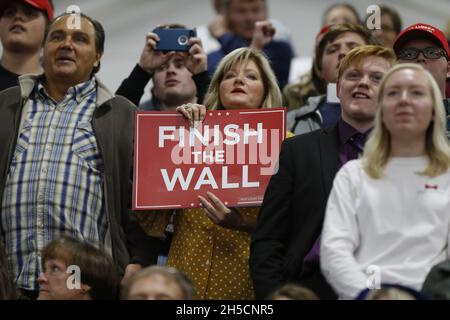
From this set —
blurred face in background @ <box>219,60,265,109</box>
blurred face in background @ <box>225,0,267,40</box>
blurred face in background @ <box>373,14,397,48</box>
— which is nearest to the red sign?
blurred face in background @ <box>219,60,265,109</box>

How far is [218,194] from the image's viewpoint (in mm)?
6836

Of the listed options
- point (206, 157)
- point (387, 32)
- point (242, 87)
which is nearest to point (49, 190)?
point (206, 157)

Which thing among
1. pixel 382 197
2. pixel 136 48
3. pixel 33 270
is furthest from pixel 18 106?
pixel 136 48

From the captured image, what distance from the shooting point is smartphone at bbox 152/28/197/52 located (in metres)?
7.66

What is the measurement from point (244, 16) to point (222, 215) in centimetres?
326

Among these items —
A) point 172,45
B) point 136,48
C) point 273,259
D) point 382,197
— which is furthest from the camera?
point 136,48

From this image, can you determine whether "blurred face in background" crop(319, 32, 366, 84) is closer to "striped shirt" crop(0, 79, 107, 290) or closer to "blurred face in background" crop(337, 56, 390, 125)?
"blurred face in background" crop(337, 56, 390, 125)

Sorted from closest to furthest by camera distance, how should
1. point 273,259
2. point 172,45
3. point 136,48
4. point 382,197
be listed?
1. point 382,197
2. point 273,259
3. point 172,45
4. point 136,48

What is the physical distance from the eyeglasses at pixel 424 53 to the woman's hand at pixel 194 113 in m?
1.09

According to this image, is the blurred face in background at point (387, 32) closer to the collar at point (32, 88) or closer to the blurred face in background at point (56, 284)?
the collar at point (32, 88)

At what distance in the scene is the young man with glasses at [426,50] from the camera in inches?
283

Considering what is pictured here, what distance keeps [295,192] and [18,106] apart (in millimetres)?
1604
